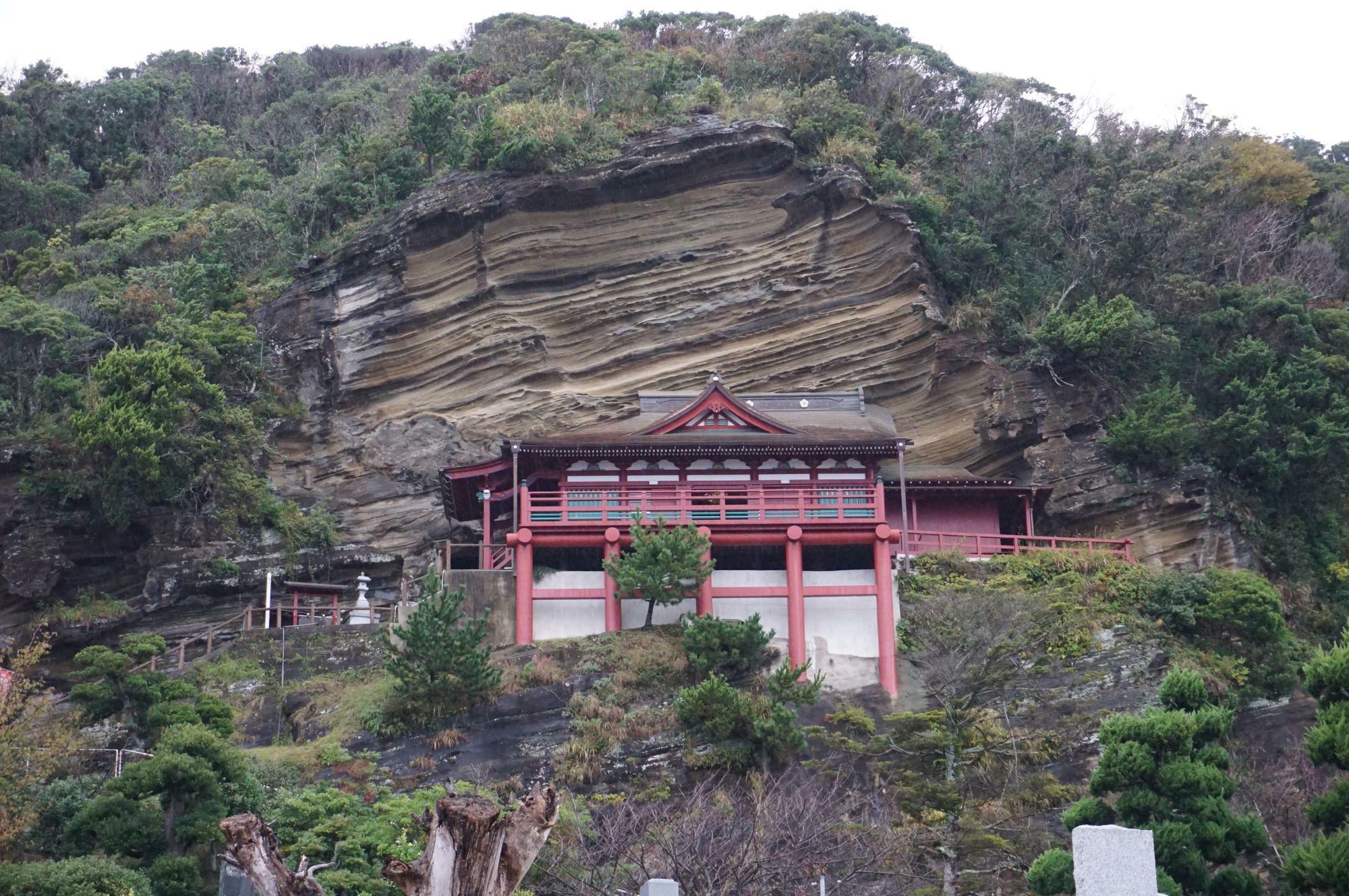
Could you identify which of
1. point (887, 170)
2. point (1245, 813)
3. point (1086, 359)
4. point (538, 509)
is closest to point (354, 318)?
point (538, 509)

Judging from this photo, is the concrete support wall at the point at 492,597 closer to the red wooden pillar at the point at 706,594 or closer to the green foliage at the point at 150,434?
the red wooden pillar at the point at 706,594

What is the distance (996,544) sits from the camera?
33.8 meters

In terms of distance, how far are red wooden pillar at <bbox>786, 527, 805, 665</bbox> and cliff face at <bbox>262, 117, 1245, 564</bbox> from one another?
9189 millimetres

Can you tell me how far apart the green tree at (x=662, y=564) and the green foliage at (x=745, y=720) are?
2.96 metres

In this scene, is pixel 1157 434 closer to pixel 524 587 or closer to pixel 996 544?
pixel 996 544

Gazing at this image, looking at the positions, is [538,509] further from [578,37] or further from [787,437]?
[578,37]

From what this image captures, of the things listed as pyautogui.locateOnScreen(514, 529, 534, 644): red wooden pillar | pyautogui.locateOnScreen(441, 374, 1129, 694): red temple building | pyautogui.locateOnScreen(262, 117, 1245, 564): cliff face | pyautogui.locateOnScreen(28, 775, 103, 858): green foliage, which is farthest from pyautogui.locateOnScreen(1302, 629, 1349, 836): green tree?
pyautogui.locateOnScreen(262, 117, 1245, 564): cliff face

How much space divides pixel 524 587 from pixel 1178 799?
15.1 metres

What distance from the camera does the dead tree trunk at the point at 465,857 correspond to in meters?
12.1

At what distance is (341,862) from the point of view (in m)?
20.8

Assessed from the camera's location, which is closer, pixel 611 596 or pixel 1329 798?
pixel 1329 798

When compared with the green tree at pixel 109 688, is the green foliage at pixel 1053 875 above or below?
below

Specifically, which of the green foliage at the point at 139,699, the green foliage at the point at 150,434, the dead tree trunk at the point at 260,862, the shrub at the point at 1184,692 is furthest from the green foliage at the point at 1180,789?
the green foliage at the point at 150,434

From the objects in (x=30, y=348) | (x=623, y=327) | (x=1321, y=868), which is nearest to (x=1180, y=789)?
(x=1321, y=868)
